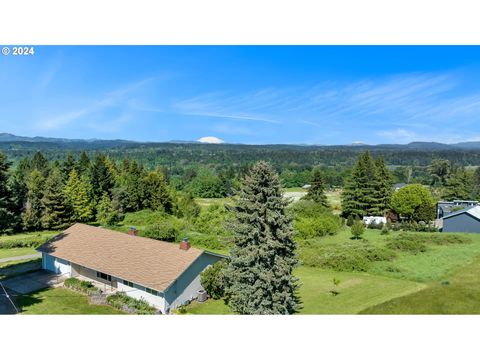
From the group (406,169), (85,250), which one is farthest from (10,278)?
(406,169)

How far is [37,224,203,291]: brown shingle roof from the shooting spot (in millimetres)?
16562

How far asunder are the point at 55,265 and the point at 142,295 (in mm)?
7296

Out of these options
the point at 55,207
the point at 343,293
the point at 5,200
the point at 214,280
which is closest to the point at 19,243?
the point at 55,207

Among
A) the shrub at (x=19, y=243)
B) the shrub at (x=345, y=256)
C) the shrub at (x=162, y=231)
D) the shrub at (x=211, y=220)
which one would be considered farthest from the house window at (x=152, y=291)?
the shrub at (x=19, y=243)

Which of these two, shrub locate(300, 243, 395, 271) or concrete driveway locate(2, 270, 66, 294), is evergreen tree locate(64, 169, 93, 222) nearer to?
concrete driveway locate(2, 270, 66, 294)

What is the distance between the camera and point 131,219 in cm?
2698

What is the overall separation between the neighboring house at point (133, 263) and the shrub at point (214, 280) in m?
0.54

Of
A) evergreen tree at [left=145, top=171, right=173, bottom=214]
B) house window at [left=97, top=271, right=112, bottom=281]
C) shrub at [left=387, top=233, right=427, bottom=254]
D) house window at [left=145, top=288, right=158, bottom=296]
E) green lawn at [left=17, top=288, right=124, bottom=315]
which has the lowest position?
green lawn at [left=17, top=288, right=124, bottom=315]

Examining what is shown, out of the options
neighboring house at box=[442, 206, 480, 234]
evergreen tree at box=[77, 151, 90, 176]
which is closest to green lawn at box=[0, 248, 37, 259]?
evergreen tree at box=[77, 151, 90, 176]

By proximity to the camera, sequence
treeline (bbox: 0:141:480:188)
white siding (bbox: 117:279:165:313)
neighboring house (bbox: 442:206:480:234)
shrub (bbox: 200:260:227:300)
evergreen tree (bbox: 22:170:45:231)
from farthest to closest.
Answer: treeline (bbox: 0:141:480:188) < neighboring house (bbox: 442:206:480:234) < evergreen tree (bbox: 22:170:45:231) < shrub (bbox: 200:260:227:300) < white siding (bbox: 117:279:165:313)

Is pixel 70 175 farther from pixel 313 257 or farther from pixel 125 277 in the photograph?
pixel 313 257

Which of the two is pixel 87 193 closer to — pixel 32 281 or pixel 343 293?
pixel 32 281

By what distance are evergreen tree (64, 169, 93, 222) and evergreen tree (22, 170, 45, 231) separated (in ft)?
5.47
